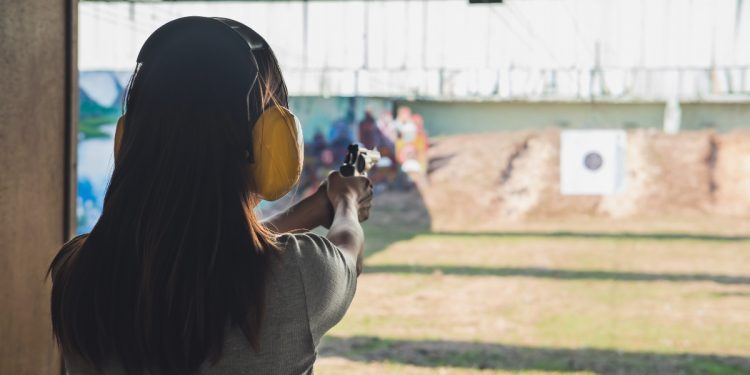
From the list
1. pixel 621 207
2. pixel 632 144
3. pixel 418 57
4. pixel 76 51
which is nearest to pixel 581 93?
pixel 632 144

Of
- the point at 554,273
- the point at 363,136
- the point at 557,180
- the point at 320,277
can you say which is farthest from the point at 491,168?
the point at 320,277

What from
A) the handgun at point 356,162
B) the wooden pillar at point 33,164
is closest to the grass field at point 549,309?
the wooden pillar at point 33,164

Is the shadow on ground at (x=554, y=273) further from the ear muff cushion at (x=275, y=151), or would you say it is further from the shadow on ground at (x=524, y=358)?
the ear muff cushion at (x=275, y=151)

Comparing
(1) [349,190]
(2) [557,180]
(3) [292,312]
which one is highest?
(1) [349,190]

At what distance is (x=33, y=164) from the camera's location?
1.56 meters

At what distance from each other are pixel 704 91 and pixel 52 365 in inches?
551

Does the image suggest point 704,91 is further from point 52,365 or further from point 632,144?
point 52,365

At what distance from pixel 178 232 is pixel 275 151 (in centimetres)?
12

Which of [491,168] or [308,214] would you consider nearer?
[308,214]

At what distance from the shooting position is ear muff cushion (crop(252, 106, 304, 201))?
820 mm

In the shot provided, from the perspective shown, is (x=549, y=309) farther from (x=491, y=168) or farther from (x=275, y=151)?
(x=491, y=168)

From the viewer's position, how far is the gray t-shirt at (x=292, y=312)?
788mm

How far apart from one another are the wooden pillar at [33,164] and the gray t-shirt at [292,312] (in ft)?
2.64

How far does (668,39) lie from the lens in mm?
15969
